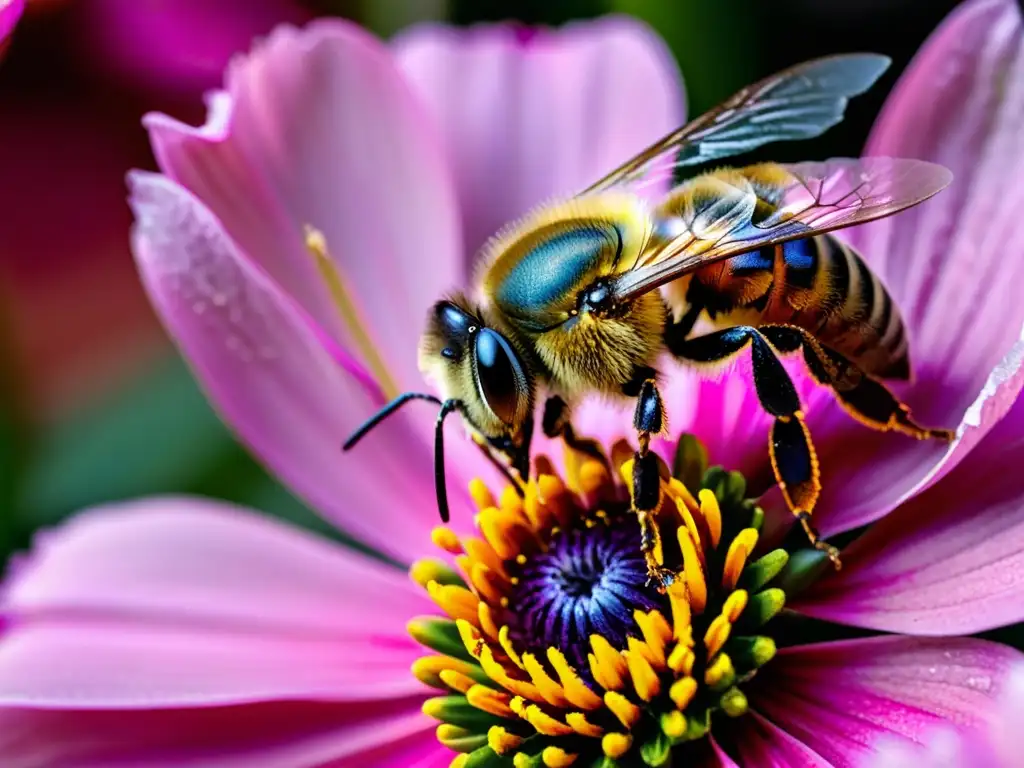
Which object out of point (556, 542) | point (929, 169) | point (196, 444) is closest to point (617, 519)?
point (556, 542)

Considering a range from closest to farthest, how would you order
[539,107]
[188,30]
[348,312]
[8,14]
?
[8,14], [348,312], [539,107], [188,30]

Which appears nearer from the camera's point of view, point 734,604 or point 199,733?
point 734,604

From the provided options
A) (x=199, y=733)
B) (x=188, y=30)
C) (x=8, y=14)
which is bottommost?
(x=199, y=733)

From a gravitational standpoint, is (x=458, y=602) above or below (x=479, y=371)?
below

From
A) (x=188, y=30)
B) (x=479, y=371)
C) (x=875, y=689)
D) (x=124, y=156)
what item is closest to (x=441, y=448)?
(x=479, y=371)

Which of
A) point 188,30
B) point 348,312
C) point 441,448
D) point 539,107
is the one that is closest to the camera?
point 441,448

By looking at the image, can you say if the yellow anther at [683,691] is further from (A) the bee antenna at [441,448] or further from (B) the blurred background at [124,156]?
(B) the blurred background at [124,156]

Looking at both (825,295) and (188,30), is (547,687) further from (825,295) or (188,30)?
(188,30)
